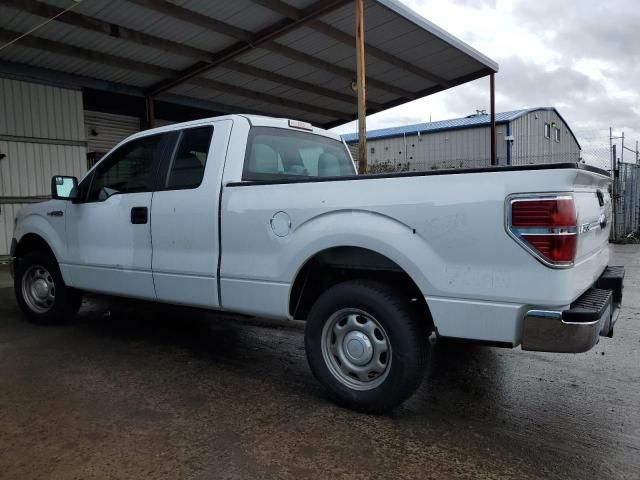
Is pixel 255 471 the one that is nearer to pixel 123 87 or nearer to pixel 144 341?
pixel 144 341

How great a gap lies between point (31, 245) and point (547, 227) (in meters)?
5.24

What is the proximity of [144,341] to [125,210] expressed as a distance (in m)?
1.34

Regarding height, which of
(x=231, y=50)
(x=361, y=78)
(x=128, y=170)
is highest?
(x=231, y=50)

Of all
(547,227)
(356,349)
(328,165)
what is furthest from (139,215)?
(547,227)

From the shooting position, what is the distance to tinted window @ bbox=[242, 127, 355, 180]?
393 centimetres

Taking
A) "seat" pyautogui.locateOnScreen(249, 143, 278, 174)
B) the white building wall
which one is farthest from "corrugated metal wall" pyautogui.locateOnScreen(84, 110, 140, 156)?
"seat" pyautogui.locateOnScreen(249, 143, 278, 174)

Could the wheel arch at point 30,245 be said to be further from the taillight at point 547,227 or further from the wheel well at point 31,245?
the taillight at point 547,227

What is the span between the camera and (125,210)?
4.32m

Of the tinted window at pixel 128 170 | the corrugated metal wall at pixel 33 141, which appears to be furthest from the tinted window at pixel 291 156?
the corrugated metal wall at pixel 33 141

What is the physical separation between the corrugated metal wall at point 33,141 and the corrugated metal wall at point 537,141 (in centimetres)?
1998

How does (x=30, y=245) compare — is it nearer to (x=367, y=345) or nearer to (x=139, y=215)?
(x=139, y=215)

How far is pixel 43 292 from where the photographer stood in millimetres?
5316

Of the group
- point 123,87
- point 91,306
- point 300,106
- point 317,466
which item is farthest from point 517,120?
point 317,466

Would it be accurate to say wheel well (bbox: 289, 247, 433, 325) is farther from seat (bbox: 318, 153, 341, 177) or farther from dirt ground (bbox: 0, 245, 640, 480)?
seat (bbox: 318, 153, 341, 177)
